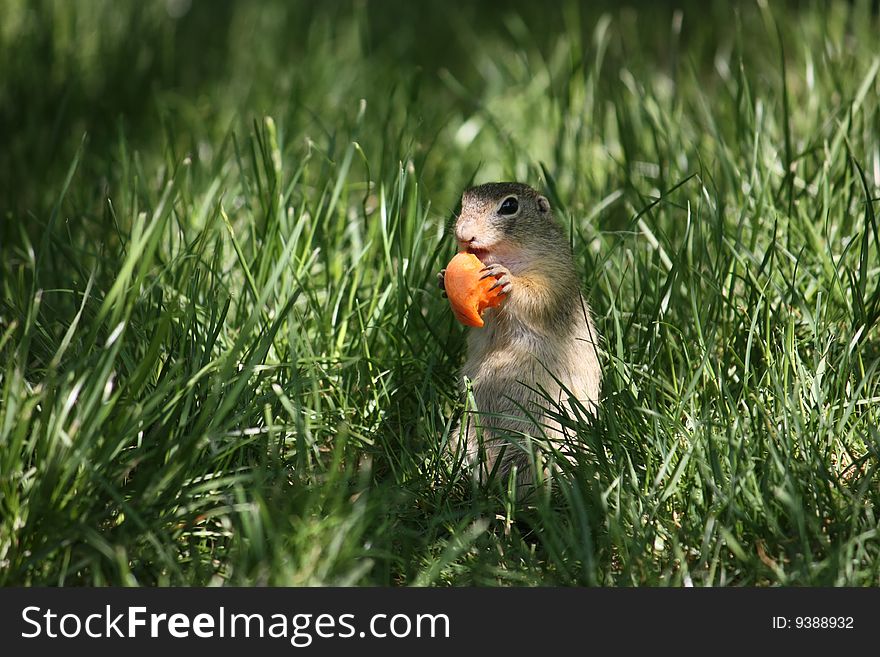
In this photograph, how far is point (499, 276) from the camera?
124 inches

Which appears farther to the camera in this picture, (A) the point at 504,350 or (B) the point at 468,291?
(A) the point at 504,350

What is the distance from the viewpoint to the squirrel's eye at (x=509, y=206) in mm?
3299

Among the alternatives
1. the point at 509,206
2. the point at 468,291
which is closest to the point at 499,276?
the point at 468,291

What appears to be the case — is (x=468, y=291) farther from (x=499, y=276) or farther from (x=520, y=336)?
(x=520, y=336)

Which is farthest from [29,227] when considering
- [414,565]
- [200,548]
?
[414,565]

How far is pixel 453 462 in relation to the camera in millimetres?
3037

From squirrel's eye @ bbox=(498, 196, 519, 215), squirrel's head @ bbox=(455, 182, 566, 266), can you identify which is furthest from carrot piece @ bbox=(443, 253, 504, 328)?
squirrel's eye @ bbox=(498, 196, 519, 215)

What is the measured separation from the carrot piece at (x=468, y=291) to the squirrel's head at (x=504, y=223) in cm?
12

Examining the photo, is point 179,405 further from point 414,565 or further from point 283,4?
point 283,4

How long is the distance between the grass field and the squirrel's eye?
35cm

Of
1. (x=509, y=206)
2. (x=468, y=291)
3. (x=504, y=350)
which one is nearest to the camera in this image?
(x=468, y=291)

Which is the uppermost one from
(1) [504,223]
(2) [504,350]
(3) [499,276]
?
(1) [504,223]

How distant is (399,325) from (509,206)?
1.63 feet

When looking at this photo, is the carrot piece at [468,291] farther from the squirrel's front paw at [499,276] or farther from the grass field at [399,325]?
the grass field at [399,325]
